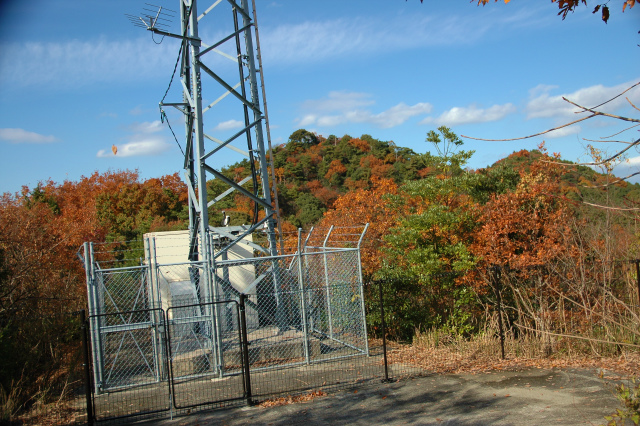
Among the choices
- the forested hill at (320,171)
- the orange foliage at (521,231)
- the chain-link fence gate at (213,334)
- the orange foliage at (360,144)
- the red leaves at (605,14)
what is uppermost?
the orange foliage at (360,144)

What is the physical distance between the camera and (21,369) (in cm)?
801

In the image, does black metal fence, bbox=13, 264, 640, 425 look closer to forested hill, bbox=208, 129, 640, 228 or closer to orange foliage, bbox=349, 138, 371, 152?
forested hill, bbox=208, 129, 640, 228

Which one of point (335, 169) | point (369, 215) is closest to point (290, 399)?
point (369, 215)

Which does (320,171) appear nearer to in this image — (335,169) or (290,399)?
(335,169)

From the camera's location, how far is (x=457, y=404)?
271 inches

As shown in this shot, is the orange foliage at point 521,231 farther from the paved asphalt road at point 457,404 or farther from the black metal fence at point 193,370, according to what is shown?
the black metal fence at point 193,370

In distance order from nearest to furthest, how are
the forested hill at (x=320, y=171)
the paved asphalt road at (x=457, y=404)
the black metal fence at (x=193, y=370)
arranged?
the paved asphalt road at (x=457, y=404) → the black metal fence at (x=193, y=370) → the forested hill at (x=320, y=171)

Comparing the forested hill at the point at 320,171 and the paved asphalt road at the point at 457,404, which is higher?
the forested hill at the point at 320,171

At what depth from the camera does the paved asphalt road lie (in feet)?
20.5

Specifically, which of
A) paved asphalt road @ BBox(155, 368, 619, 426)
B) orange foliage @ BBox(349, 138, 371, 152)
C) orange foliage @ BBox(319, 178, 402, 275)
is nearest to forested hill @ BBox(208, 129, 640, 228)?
orange foliage @ BBox(349, 138, 371, 152)

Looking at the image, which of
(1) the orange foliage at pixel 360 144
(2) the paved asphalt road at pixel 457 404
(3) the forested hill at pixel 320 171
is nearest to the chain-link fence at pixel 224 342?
(2) the paved asphalt road at pixel 457 404

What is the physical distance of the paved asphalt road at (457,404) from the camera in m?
6.25

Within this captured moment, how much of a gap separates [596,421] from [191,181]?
27.8 ft

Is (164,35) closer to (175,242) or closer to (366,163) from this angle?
(175,242)
